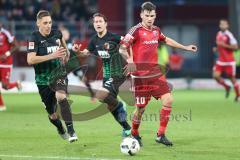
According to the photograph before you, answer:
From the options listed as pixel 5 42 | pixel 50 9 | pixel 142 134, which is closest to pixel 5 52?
pixel 5 42

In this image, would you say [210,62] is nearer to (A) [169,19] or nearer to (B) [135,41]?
(A) [169,19]

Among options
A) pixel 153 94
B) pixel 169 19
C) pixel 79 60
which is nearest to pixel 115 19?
pixel 169 19

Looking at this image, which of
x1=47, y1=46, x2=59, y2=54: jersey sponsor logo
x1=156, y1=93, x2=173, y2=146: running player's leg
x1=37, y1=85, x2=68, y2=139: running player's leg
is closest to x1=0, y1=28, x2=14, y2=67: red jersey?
x1=37, y1=85, x2=68, y2=139: running player's leg

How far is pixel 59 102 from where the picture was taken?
37.9 feet

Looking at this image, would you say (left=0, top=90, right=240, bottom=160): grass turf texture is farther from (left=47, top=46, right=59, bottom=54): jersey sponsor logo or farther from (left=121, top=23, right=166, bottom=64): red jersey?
(left=47, top=46, right=59, bottom=54): jersey sponsor logo

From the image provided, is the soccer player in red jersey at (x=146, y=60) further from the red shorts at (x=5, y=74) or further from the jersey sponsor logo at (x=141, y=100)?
the red shorts at (x=5, y=74)

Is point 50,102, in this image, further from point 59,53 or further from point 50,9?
point 50,9

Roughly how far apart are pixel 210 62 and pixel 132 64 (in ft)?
66.8

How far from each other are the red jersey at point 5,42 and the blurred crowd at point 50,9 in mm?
11630

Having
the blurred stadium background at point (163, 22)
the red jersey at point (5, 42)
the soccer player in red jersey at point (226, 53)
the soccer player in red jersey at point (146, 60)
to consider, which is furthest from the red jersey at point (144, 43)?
the blurred stadium background at point (163, 22)

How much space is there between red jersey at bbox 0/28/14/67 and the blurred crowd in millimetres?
11630

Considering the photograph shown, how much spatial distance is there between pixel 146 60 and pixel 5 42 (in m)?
7.92

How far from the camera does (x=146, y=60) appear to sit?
38.1 feet

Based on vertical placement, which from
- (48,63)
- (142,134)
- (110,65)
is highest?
(48,63)
